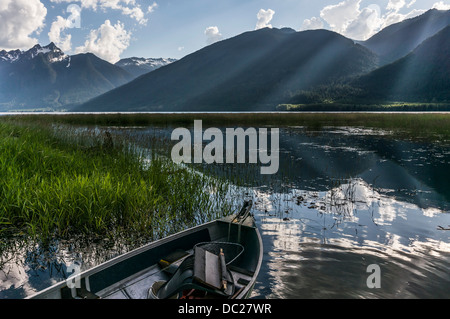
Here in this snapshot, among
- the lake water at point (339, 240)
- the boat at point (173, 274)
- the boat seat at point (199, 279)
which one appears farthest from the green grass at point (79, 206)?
the boat seat at point (199, 279)

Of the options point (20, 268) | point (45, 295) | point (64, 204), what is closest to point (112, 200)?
point (64, 204)

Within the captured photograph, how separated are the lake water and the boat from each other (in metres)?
1.01

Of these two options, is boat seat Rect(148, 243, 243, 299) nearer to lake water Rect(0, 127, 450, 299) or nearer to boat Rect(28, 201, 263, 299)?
boat Rect(28, 201, 263, 299)

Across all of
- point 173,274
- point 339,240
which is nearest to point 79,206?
point 173,274

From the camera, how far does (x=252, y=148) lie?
27.9 m

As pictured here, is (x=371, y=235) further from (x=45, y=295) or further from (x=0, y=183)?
(x=0, y=183)

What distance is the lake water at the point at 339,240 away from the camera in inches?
252

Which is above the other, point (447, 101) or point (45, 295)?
point (447, 101)

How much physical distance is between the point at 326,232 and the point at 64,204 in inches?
329

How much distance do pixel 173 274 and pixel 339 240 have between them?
5.91m

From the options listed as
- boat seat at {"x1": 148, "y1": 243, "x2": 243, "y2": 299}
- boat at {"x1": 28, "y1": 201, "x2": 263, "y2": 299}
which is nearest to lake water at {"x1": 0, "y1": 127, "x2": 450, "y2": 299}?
boat at {"x1": 28, "y1": 201, "x2": 263, "y2": 299}

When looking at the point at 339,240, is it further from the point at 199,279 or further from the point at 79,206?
the point at 79,206

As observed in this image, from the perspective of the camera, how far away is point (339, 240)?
352 inches

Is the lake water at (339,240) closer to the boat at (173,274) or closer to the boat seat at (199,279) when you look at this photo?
the boat at (173,274)
